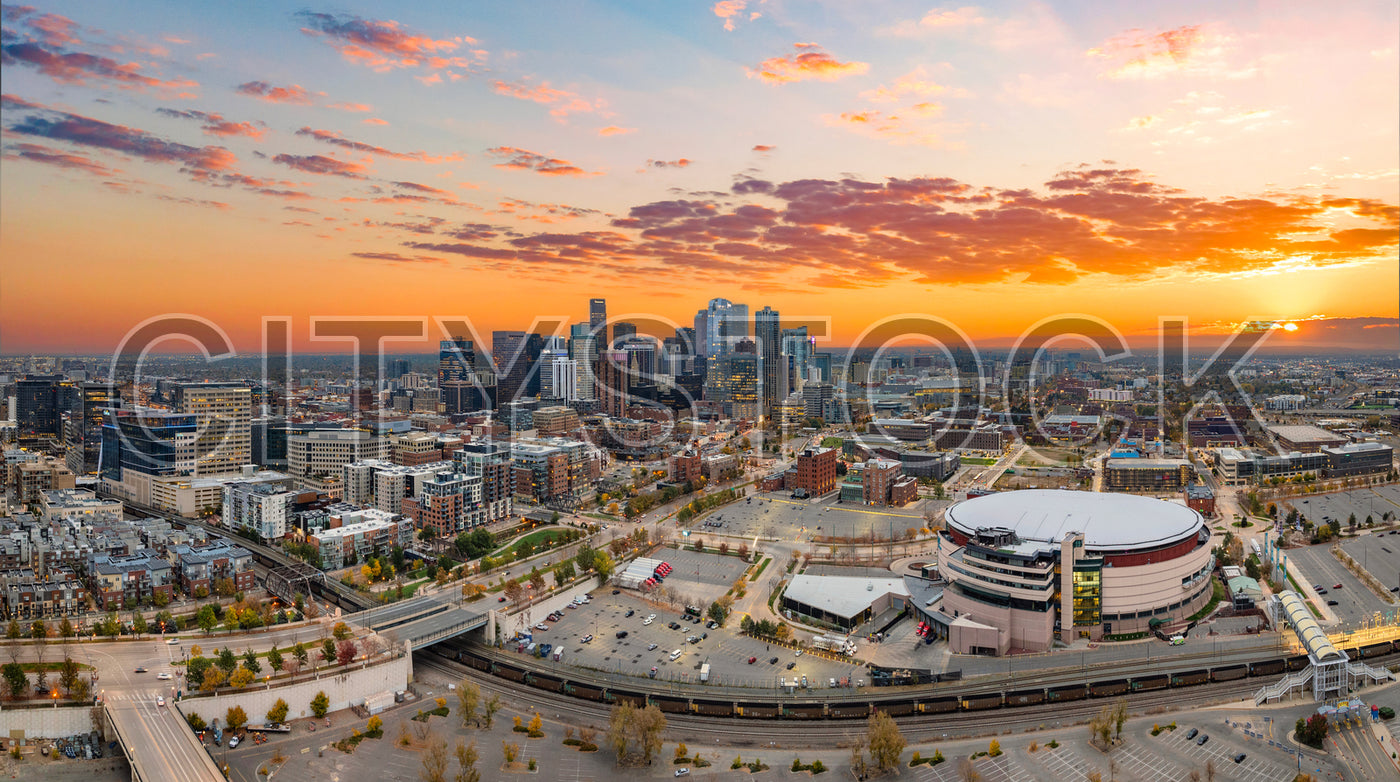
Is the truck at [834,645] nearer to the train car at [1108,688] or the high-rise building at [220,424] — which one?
the train car at [1108,688]

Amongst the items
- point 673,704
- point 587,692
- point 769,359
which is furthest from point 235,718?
point 769,359

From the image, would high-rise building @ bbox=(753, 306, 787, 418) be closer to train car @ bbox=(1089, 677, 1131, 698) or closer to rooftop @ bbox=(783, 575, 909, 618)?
rooftop @ bbox=(783, 575, 909, 618)

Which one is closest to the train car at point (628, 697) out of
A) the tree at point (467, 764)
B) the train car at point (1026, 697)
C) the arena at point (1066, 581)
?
the tree at point (467, 764)

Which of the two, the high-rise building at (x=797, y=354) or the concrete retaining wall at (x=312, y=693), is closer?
the concrete retaining wall at (x=312, y=693)

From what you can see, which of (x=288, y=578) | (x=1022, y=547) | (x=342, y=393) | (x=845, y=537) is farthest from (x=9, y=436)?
(x=1022, y=547)

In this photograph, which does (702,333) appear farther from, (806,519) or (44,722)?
(44,722)

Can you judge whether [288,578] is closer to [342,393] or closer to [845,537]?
[845,537]
